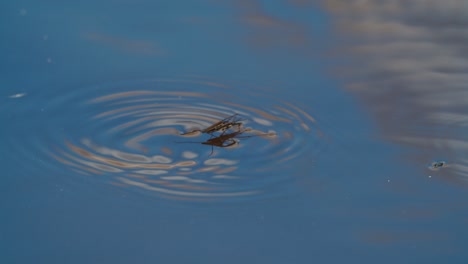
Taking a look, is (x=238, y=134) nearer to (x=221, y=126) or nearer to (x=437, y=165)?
(x=221, y=126)

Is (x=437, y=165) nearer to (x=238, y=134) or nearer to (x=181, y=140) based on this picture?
(x=238, y=134)

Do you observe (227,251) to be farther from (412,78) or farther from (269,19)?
(269,19)

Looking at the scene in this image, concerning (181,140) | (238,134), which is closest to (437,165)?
(238,134)

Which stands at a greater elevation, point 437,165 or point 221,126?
point 221,126

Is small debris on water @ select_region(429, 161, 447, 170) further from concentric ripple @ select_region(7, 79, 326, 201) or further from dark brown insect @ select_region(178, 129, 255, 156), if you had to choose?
dark brown insect @ select_region(178, 129, 255, 156)

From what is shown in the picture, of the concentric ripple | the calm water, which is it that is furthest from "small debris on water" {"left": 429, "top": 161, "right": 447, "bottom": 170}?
the concentric ripple

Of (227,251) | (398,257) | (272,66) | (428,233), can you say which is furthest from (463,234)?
Answer: (272,66)

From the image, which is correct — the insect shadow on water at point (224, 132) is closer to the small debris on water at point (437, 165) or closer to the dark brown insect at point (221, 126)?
the dark brown insect at point (221, 126)
